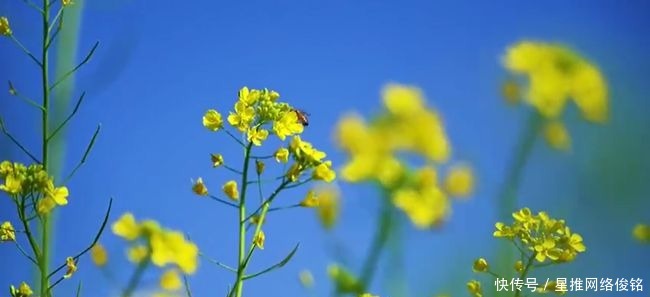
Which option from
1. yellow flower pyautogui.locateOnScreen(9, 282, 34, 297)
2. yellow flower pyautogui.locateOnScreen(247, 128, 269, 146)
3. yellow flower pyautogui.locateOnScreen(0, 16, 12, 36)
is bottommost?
yellow flower pyautogui.locateOnScreen(9, 282, 34, 297)

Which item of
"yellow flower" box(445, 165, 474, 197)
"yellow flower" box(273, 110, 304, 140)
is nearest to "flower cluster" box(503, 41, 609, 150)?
"yellow flower" box(445, 165, 474, 197)

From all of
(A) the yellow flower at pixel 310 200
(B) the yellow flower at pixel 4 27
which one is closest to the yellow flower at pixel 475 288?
(A) the yellow flower at pixel 310 200

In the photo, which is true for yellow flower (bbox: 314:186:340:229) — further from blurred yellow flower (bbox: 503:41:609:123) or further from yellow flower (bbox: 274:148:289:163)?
blurred yellow flower (bbox: 503:41:609:123)

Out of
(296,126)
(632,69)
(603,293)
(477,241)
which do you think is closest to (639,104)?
(632,69)

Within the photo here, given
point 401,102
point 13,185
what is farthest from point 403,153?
point 13,185

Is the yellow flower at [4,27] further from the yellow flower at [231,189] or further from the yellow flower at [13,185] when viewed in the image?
the yellow flower at [231,189]
